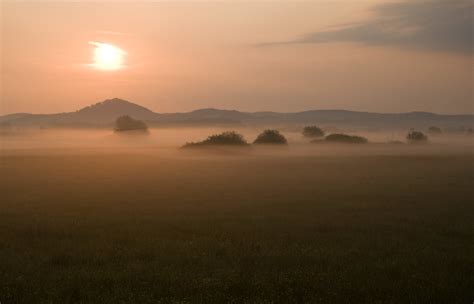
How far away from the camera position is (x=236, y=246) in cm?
1633

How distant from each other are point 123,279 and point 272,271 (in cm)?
398

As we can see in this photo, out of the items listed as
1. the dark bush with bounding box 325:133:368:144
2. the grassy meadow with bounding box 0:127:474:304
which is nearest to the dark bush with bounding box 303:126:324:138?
the dark bush with bounding box 325:133:368:144

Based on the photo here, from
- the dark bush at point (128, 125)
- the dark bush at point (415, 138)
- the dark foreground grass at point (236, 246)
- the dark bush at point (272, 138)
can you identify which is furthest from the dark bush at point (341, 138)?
the dark foreground grass at point (236, 246)

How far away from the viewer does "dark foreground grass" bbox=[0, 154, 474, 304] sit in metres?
12.3

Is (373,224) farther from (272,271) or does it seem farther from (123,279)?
(123,279)

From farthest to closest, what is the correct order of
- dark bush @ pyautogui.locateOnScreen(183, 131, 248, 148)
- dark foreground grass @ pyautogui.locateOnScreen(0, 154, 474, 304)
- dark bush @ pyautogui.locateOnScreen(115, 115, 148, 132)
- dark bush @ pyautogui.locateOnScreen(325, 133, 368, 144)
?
dark bush @ pyautogui.locateOnScreen(115, 115, 148, 132) → dark bush @ pyautogui.locateOnScreen(325, 133, 368, 144) → dark bush @ pyautogui.locateOnScreen(183, 131, 248, 148) → dark foreground grass @ pyautogui.locateOnScreen(0, 154, 474, 304)

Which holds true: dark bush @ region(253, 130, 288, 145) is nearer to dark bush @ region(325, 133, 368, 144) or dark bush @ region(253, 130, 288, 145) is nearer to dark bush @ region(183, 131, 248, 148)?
dark bush @ region(183, 131, 248, 148)

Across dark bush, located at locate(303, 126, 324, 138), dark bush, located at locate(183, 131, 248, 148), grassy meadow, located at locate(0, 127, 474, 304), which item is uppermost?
dark bush, located at locate(303, 126, 324, 138)

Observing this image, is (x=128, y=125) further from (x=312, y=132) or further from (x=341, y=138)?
(x=341, y=138)

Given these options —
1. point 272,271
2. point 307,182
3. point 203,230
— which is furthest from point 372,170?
point 272,271

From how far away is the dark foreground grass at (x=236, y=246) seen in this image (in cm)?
1227

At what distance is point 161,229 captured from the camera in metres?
19.3

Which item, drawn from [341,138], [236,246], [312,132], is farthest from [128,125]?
[236,246]

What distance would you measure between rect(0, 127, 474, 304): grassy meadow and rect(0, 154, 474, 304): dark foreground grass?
1.8 inches
